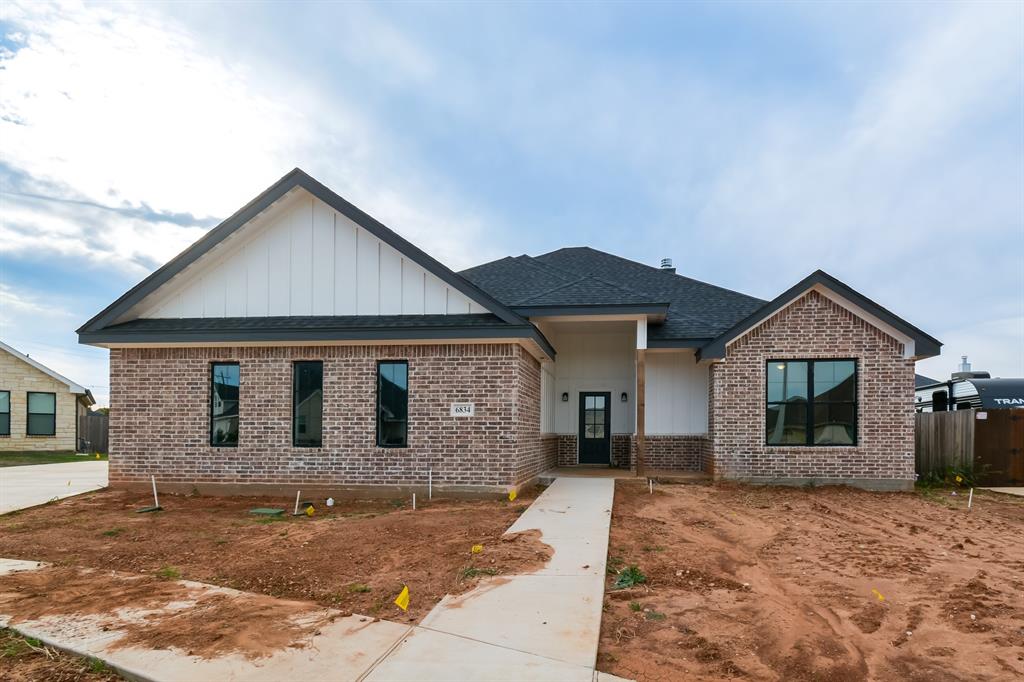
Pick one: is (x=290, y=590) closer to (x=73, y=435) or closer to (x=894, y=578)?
(x=894, y=578)

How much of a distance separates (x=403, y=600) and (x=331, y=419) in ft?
22.4

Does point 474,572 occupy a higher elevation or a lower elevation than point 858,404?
lower

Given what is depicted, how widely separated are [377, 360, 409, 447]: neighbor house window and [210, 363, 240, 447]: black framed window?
2.93 metres

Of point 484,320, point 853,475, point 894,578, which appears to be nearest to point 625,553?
point 894,578

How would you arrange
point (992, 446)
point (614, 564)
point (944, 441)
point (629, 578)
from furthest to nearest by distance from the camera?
point (944, 441) < point (992, 446) < point (614, 564) < point (629, 578)

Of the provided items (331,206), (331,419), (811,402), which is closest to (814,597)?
(811,402)

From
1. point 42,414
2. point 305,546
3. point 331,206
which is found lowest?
point 305,546

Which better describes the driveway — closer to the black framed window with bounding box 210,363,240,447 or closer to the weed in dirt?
the black framed window with bounding box 210,363,240,447

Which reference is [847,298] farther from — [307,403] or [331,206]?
[307,403]

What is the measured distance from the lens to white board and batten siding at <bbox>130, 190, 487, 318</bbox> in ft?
39.1

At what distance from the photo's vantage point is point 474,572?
21.0ft

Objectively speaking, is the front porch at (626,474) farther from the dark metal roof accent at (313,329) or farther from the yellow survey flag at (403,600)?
the yellow survey flag at (403,600)

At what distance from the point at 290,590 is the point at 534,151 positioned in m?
18.3

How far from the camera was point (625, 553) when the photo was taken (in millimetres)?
7332
